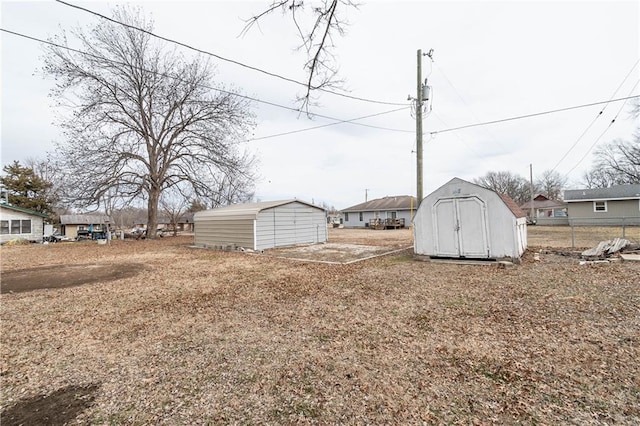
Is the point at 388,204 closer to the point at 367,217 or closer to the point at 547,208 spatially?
the point at 367,217

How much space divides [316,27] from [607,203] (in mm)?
31627

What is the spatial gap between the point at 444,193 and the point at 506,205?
173 centimetres

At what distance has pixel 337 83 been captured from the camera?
12.2 ft

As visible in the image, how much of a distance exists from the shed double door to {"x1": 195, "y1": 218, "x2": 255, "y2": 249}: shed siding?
8.71m

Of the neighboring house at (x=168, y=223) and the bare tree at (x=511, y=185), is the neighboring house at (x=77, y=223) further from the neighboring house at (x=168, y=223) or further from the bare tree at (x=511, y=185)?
the bare tree at (x=511, y=185)

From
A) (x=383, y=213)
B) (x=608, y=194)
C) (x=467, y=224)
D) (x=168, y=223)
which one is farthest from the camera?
(x=168, y=223)

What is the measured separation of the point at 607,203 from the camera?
2345 centimetres

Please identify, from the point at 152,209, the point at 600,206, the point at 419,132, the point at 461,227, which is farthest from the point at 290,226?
the point at 600,206

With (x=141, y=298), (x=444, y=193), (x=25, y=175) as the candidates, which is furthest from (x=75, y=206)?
(x=444, y=193)

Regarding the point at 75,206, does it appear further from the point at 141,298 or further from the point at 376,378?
the point at 376,378

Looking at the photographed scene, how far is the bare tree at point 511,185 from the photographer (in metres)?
50.0

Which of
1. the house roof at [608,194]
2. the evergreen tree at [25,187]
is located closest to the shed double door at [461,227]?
the house roof at [608,194]

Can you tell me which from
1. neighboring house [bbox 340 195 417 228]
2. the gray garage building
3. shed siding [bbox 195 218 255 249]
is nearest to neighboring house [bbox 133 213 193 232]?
neighboring house [bbox 340 195 417 228]

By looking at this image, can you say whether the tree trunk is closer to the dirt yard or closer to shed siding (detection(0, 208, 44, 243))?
shed siding (detection(0, 208, 44, 243))
